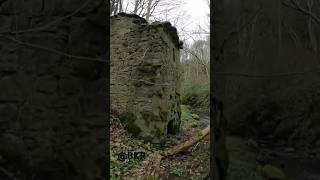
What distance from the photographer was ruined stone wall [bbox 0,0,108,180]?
2.11 m

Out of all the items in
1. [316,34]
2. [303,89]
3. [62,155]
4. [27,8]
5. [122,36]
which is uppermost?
[122,36]

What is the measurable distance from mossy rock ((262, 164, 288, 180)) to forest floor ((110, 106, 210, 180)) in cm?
216

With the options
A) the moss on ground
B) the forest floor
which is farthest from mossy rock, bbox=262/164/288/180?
the forest floor

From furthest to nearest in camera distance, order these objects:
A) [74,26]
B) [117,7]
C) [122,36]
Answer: [117,7] → [122,36] → [74,26]

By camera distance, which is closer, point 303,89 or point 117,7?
point 303,89

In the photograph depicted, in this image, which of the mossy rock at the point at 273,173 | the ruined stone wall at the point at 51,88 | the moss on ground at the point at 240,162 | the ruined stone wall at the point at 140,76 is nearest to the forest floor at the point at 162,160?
the ruined stone wall at the point at 140,76

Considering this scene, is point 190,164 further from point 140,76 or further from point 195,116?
point 195,116

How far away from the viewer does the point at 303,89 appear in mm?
2041

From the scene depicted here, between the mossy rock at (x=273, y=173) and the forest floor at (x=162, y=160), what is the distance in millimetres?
2164

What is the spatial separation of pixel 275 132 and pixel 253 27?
0.64 m

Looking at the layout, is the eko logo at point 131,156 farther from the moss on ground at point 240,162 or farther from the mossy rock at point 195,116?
the mossy rock at point 195,116

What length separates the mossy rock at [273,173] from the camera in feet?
6.59

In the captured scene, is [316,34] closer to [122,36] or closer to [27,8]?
[27,8]

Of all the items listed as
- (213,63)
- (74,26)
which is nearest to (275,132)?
(213,63)
